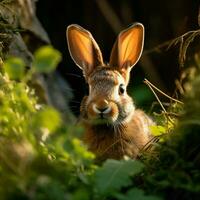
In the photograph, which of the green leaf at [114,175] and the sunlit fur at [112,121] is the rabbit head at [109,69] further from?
the green leaf at [114,175]

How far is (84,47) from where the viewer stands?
589cm

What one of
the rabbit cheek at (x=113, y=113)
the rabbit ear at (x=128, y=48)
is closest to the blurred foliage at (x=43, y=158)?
the rabbit cheek at (x=113, y=113)

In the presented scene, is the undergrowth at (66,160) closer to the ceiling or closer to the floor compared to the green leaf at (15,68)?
closer to the floor

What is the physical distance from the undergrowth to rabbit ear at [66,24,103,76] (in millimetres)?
2018

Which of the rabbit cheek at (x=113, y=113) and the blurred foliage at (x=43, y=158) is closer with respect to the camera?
the blurred foliage at (x=43, y=158)

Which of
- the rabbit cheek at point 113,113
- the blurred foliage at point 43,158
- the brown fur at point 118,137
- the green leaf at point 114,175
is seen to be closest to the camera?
the blurred foliage at point 43,158

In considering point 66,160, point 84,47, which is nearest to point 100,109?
point 84,47

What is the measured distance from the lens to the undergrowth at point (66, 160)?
280 cm

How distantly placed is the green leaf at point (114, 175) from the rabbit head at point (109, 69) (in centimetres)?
166

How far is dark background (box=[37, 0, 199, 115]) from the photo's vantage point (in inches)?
359

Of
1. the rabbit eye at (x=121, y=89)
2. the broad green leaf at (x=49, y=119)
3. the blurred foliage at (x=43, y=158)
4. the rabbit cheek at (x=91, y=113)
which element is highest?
the broad green leaf at (x=49, y=119)

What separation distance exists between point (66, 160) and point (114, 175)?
230 mm

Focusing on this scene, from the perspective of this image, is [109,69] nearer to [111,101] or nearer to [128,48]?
[128,48]

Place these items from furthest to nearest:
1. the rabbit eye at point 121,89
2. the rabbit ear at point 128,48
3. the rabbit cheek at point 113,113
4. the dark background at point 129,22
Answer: the dark background at point 129,22, the rabbit ear at point 128,48, the rabbit eye at point 121,89, the rabbit cheek at point 113,113
